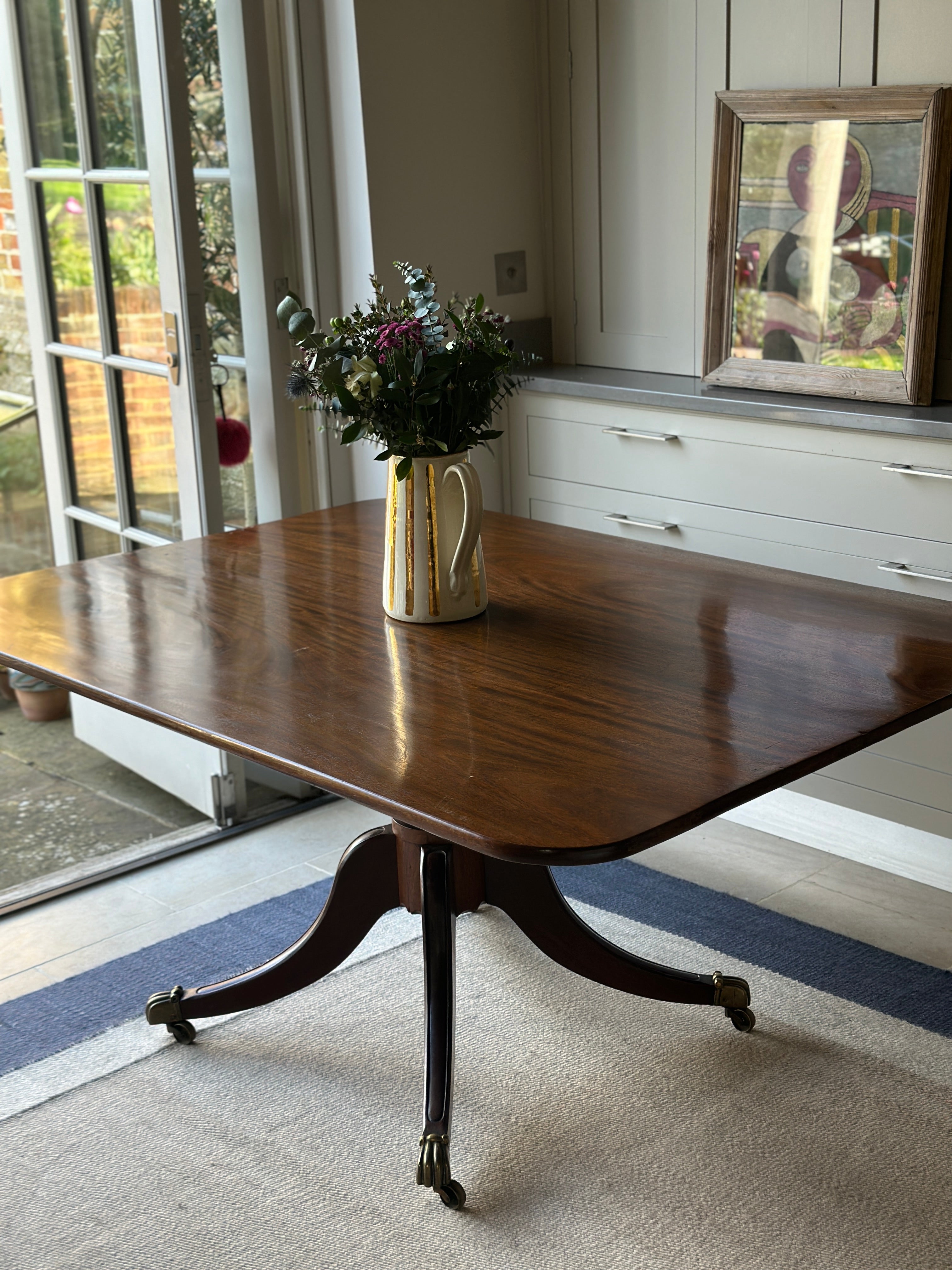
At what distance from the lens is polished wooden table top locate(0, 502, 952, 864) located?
1301 millimetres

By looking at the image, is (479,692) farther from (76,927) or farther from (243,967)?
(76,927)

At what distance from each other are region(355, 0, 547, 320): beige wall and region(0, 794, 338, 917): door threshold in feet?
4.12

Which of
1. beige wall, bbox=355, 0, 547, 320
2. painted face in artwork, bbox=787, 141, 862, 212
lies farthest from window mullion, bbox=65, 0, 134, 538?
painted face in artwork, bbox=787, 141, 862, 212

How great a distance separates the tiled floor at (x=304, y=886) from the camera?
256cm

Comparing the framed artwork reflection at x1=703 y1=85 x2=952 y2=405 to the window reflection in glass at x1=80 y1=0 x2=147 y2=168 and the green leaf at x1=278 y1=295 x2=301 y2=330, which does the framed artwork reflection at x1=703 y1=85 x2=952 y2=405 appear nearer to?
the window reflection in glass at x1=80 y1=0 x2=147 y2=168

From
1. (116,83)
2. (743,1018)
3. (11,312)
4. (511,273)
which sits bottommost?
(743,1018)

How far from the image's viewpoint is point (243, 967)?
2492 mm

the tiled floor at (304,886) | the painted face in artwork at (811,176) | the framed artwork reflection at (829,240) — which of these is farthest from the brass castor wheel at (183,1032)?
the painted face in artwork at (811,176)

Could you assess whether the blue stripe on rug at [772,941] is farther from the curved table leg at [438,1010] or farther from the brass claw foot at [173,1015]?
the brass claw foot at [173,1015]

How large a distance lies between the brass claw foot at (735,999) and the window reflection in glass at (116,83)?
206 centimetres

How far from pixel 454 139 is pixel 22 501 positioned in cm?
236

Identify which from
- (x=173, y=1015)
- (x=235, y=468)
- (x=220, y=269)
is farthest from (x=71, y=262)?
(x=173, y=1015)

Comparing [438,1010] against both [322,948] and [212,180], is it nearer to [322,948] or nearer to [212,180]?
[322,948]

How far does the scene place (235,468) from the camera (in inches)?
127
